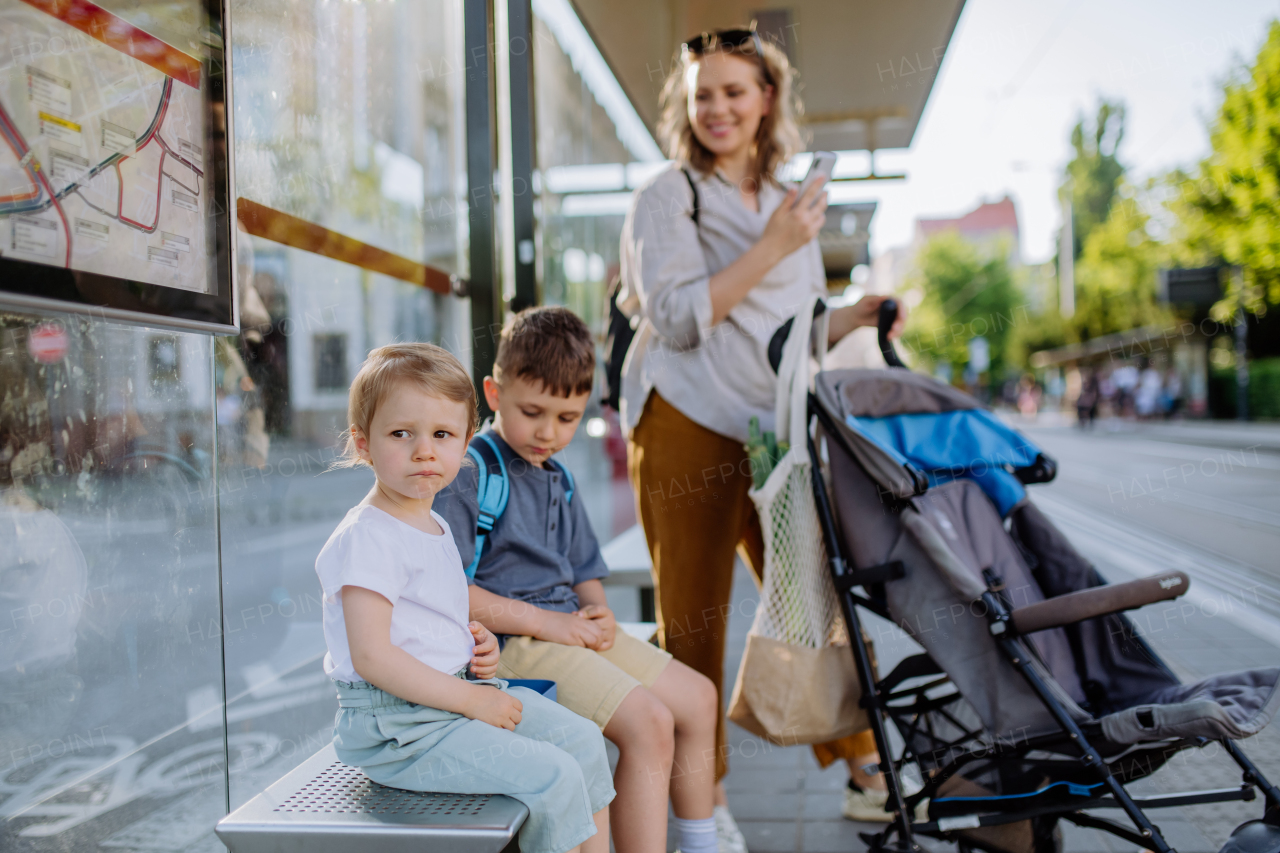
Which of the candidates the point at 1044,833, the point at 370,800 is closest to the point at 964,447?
the point at 1044,833

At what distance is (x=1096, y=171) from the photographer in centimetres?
5697

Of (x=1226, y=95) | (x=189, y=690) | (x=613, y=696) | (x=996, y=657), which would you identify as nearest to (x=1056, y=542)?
(x=996, y=657)

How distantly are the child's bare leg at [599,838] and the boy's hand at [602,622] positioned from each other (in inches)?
16.4

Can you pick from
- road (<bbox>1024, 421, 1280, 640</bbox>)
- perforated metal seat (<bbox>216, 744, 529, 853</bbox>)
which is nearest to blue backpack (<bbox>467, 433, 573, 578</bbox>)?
perforated metal seat (<bbox>216, 744, 529, 853</bbox>)

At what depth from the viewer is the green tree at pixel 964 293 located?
61.9 m

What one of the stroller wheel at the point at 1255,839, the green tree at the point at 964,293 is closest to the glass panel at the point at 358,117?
the stroller wheel at the point at 1255,839

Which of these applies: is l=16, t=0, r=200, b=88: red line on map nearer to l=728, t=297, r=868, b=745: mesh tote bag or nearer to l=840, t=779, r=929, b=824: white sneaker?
l=728, t=297, r=868, b=745: mesh tote bag

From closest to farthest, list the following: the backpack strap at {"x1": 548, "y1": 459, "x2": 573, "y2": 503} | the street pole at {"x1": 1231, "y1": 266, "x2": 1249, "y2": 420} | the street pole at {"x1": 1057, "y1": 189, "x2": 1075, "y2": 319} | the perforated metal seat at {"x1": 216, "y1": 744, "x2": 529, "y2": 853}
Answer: the perforated metal seat at {"x1": 216, "y1": 744, "x2": 529, "y2": 853} < the backpack strap at {"x1": 548, "y1": 459, "x2": 573, "y2": 503} < the street pole at {"x1": 1231, "y1": 266, "x2": 1249, "y2": 420} < the street pole at {"x1": 1057, "y1": 189, "x2": 1075, "y2": 319}

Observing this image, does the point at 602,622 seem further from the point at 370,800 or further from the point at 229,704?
the point at 229,704

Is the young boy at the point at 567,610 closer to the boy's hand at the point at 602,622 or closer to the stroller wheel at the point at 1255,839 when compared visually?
the boy's hand at the point at 602,622

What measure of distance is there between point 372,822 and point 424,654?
0.97ft

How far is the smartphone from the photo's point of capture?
91.9 inches

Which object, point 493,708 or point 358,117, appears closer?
point 493,708

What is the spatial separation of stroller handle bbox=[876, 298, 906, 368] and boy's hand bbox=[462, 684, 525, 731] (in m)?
1.60
